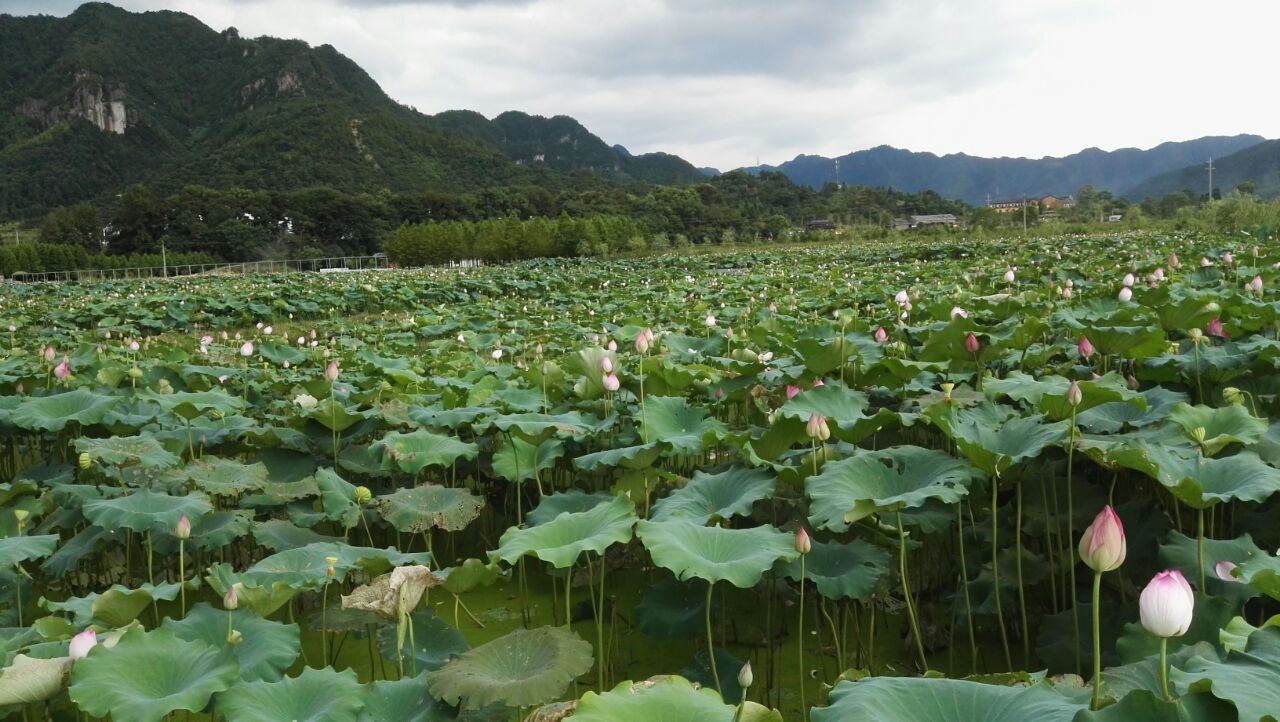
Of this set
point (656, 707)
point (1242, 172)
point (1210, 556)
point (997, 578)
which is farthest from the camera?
point (1242, 172)

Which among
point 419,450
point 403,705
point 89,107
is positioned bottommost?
point 403,705

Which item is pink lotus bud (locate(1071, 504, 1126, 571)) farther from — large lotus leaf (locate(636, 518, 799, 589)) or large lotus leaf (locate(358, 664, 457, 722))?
large lotus leaf (locate(358, 664, 457, 722))

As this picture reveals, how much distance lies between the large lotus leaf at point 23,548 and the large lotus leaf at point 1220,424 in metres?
3.02

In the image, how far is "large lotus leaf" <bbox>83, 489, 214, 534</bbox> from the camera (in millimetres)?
2525

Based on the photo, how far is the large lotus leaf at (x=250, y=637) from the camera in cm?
190

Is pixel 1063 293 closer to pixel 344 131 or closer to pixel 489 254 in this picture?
pixel 489 254

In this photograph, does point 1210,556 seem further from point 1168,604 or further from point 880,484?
point 1168,604

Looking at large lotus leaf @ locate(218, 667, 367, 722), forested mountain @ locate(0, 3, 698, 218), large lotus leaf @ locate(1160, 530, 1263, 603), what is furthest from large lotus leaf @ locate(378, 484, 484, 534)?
forested mountain @ locate(0, 3, 698, 218)

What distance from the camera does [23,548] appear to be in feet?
7.78

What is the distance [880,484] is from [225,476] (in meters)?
2.23

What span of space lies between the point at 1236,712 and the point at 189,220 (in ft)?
224

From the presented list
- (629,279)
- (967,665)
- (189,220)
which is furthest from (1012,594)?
Result: (189,220)

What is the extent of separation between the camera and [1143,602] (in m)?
1.06

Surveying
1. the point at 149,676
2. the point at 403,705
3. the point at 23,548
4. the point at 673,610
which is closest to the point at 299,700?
the point at 403,705
